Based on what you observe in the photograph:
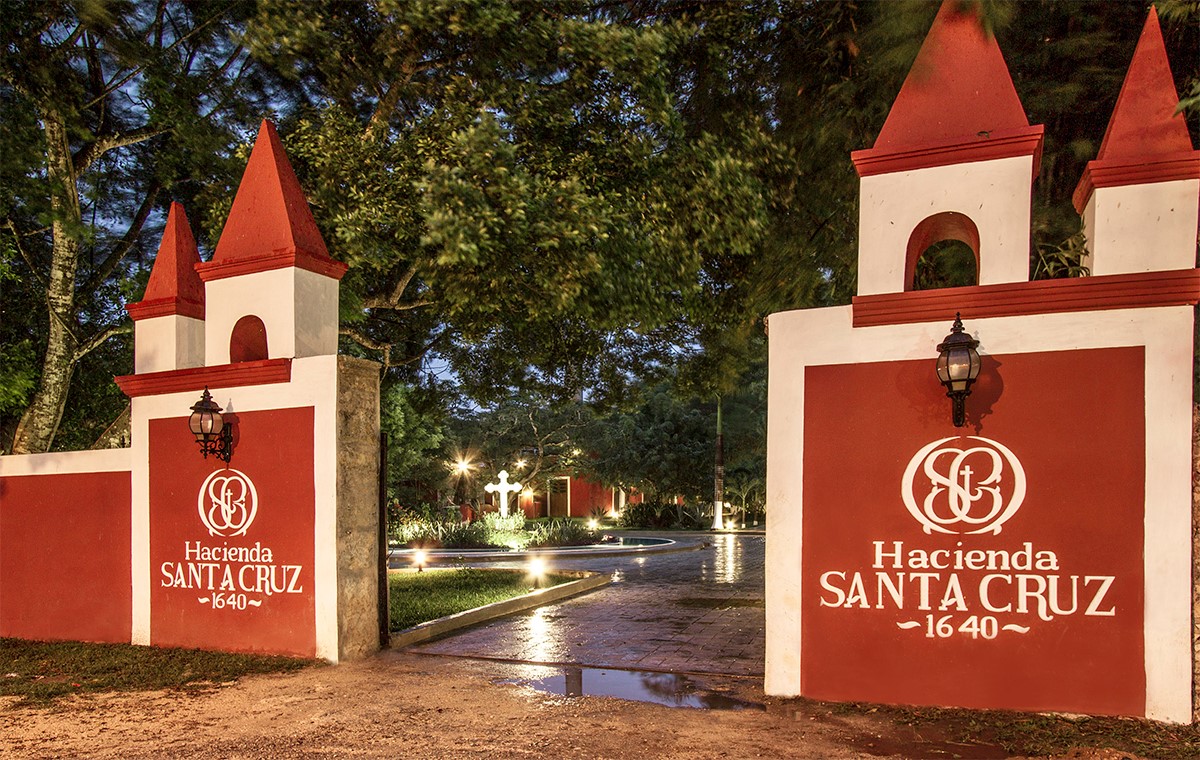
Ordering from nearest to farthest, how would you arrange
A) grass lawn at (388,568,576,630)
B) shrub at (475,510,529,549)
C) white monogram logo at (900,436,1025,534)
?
white monogram logo at (900,436,1025,534), grass lawn at (388,568,576,630), shrub at (475,510,529,549)

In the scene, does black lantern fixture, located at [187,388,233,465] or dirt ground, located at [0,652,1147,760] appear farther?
black lantern fixture, located at [187,388,233,465]

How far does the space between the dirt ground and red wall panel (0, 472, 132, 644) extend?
8.15 ft

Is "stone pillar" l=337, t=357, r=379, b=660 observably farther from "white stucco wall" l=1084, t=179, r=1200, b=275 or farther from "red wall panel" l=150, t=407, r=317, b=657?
"white stucco wall" l=1084, t=179, r=1200, b=275

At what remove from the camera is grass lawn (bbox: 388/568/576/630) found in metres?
10.1

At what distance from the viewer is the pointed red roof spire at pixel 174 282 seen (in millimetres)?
9125

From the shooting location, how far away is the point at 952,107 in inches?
246

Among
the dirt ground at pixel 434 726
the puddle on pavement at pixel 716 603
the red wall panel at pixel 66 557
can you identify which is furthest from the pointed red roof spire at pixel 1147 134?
the red wall panel at pixel 66 557

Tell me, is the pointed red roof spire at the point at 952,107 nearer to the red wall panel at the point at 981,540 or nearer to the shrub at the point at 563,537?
the red wall panel at the point at 981,540

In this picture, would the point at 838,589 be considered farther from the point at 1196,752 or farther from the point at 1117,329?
the point at 1117,329

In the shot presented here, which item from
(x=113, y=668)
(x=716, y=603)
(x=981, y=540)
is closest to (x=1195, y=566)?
(x=981, y=540)

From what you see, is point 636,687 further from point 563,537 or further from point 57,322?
point 563,537

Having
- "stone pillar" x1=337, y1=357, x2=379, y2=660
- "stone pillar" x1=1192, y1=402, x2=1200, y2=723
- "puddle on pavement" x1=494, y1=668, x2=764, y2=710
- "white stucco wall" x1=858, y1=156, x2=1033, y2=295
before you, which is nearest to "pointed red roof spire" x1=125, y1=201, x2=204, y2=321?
"stone pillar" x1=337, y1=357, x2=379, y2=660

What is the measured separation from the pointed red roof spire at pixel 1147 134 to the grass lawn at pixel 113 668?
25.0ft

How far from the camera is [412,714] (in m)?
5.95
